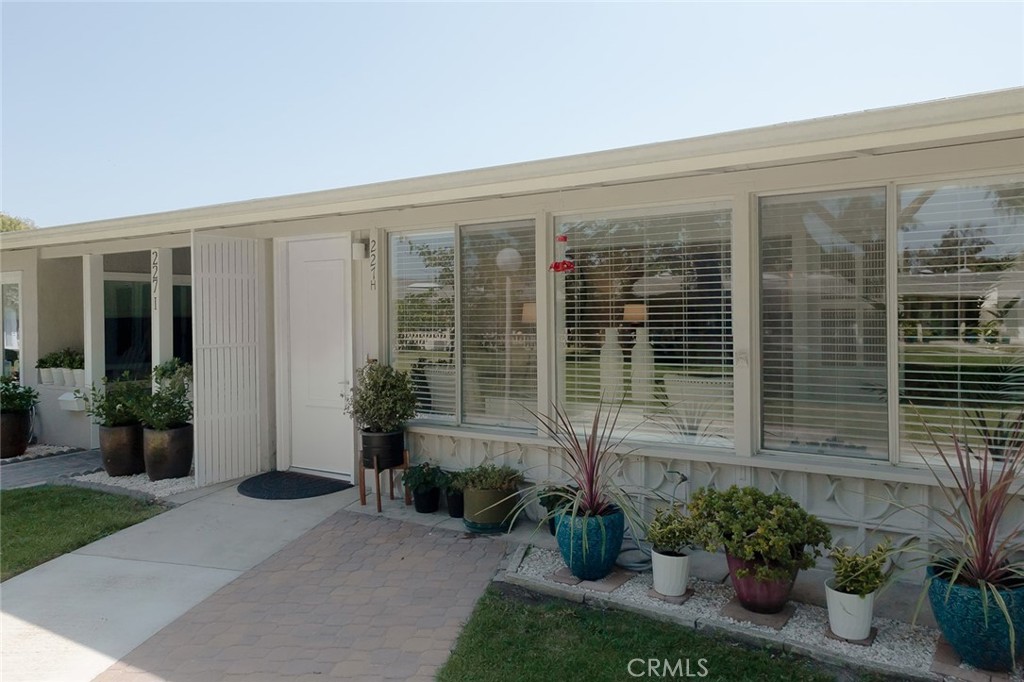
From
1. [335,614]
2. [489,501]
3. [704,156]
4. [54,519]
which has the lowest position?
[335,614]

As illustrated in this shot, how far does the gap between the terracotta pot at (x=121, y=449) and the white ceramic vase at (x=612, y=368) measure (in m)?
4.65

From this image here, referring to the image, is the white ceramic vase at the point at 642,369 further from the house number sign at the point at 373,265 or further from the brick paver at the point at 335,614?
the house number sign at the point at 373,265

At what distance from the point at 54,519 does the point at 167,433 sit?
3.78ft

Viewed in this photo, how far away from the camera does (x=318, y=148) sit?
15.0 m

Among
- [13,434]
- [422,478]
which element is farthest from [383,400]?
[13,434]

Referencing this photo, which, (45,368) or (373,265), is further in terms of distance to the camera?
(45,368)

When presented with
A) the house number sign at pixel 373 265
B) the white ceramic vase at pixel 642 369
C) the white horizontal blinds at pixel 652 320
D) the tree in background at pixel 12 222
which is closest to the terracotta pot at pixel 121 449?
the house number sign at pixel 373 265

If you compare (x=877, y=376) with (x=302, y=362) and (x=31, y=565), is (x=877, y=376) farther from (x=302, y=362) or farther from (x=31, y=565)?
(x=31, y=565)

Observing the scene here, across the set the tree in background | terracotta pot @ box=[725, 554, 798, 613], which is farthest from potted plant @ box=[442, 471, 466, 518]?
the tree in background

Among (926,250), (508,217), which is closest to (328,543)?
(508,217)

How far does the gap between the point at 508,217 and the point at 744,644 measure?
3.30 metres

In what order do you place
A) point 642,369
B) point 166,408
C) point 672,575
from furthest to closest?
point 166,408, point 642,369, point 672,575

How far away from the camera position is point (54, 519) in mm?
5176

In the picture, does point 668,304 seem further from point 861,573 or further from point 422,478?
point 422,478
